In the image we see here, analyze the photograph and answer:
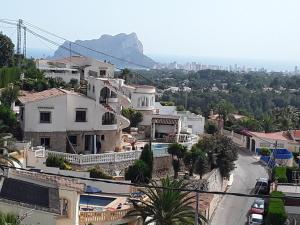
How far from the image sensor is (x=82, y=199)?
27.1 meters

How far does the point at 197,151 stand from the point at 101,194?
9.88 metres

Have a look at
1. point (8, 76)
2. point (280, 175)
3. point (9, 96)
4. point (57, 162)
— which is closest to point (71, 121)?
point (57, 162)

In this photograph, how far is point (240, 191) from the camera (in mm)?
39469

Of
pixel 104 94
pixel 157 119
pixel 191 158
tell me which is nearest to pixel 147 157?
pixel 191 158

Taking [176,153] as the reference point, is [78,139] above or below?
above

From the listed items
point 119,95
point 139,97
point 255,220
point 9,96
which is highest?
point 119,95

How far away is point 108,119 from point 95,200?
13311 mm

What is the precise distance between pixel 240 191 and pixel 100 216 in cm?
1864

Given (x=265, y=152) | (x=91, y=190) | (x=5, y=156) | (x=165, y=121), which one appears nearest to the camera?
(x=5, y=156)

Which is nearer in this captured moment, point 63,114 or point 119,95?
point 63,114

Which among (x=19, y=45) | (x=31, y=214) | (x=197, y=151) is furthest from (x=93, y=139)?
(x=19, y=45)

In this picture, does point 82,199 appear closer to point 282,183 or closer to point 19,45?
point 282,183

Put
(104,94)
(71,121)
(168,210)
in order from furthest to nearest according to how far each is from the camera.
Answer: (104,94), (71,121), (168,210)

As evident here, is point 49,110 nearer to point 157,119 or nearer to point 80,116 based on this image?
point 80,116
